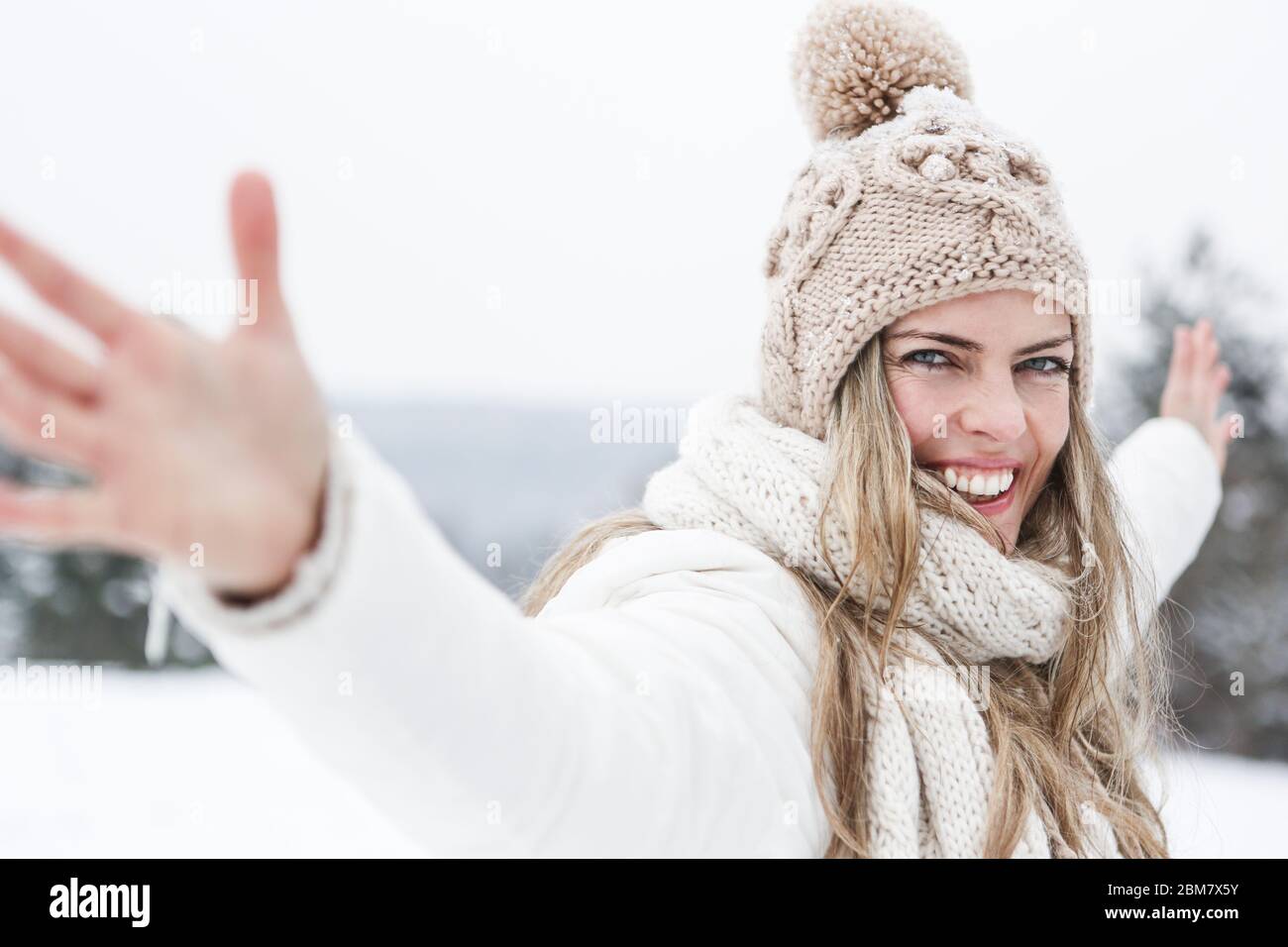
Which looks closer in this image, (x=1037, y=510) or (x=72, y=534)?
(x=72, y=534)

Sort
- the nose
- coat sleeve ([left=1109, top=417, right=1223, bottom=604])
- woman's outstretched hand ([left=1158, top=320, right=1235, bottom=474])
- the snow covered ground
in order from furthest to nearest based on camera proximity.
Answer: the snow covered ground
woman's outstretched hand ([left=1158, top=320, right=1235, bottom=474])
coat sleeve ([left=1109, top=417, right=1223, bottom=604])
the nose

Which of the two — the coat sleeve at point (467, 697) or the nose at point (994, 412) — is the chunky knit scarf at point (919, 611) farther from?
the coat sleeve at point (467, 697)

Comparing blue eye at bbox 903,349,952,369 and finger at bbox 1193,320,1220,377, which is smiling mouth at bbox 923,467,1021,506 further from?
finger at bbox 1193,320,1220,377

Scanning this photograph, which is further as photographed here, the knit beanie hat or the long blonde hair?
the knit beanie hat

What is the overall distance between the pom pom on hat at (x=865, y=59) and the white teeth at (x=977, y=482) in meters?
0.50

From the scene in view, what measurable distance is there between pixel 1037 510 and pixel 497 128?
12527mm

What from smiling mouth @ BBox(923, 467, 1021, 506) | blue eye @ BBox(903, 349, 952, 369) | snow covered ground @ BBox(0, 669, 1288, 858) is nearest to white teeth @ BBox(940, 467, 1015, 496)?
smiling mouth @ BBox(923, 467, 1021, 506)

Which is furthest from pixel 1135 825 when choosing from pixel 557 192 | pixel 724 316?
pixel 557 192

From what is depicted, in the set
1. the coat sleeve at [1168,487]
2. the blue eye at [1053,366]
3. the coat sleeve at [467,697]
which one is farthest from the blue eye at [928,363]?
the coat sleeve at [1168,487]

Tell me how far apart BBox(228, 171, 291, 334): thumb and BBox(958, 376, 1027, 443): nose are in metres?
0.88

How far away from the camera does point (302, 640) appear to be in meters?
0.54

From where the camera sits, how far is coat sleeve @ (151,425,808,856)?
55cm
